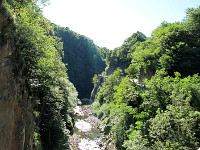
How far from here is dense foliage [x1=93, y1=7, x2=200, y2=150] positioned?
955cm

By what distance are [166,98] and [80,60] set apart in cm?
8140

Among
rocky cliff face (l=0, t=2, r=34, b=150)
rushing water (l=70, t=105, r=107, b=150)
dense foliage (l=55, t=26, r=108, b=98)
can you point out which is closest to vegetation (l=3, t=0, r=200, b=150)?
rocky cliff face (l=0, t=2, r=34, b=150)

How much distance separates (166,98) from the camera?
13.2m

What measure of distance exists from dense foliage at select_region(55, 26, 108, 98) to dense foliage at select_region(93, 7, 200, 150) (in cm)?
5877

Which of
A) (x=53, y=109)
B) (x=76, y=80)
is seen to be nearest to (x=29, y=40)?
(x=53, y=109)

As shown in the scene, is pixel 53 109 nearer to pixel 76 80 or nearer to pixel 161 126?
pixel 161 126

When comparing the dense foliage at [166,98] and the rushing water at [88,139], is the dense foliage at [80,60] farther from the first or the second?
the dense foliage at [166,98]

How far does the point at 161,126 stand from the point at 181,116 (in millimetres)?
1592

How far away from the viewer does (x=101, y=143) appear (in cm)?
2170

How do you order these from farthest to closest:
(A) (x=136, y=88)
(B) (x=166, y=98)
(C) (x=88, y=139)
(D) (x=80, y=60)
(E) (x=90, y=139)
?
(D) (x=80, y=60) < (E) (x=90, y=139) < (C) (x=88, y=139) < (A) (x=136, y=88) < (B) (x=166, y=98)

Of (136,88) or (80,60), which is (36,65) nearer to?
(136,88)

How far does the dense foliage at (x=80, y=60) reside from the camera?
267 feet

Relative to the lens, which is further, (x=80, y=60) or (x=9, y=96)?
(x=80, y=60)

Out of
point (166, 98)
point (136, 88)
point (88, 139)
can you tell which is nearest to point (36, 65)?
point (166, 98)
